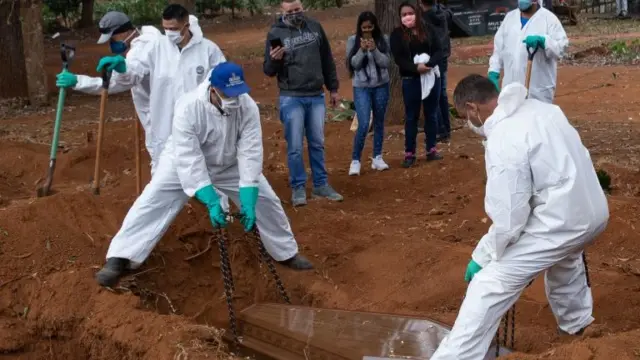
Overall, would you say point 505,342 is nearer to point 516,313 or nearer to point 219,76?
point 516,313

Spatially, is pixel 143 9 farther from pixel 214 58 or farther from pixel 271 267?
pixel 271 267

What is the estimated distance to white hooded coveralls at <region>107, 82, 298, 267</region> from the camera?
6.16 metres

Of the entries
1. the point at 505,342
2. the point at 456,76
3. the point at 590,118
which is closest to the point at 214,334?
the point at 505,342

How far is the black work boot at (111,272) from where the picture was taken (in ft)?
20.9

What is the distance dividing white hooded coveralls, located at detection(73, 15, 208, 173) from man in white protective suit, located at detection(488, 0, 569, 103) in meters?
2.99

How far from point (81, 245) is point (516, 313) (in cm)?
327

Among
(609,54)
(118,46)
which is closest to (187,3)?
(609,54)

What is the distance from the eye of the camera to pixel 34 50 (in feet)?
47.7

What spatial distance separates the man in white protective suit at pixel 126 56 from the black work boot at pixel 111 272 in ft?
4.83

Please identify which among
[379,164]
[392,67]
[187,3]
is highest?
[187,3]

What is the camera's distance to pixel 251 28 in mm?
30859

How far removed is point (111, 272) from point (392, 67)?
20.6ft

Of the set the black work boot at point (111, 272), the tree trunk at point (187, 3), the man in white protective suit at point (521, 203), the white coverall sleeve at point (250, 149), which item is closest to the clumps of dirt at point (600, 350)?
the man in white protective suit at point (521, 203)

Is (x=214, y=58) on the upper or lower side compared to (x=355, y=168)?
upper
